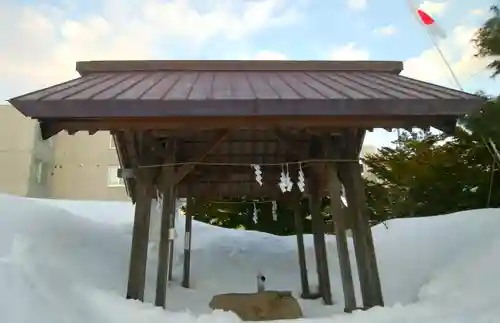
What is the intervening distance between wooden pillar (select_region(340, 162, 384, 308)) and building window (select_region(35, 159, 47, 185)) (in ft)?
50.2

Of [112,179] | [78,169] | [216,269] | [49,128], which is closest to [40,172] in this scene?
[78,169]

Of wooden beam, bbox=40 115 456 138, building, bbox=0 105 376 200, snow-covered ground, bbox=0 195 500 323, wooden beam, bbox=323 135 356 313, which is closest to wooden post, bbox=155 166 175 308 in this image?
snow-covered ground, bbox=0 195 500 323

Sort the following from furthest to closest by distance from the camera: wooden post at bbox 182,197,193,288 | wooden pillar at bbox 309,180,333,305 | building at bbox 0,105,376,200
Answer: building at bbox 0,105,376,200 < wooden post at bbox 182,197,193,288 < wooden pillar at bbox 309,180,333,305

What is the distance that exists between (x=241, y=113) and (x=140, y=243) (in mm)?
1779

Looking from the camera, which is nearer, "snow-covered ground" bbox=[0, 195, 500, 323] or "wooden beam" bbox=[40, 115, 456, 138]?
"snow-covered ground" bbox=[0, 195, 500, 323]

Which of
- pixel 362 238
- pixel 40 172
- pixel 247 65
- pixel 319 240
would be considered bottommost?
pixel 362 238

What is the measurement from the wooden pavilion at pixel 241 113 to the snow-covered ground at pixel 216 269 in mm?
629

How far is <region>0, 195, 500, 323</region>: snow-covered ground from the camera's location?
359cm

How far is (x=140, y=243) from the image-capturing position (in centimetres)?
434

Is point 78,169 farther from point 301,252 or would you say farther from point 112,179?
point 301,252

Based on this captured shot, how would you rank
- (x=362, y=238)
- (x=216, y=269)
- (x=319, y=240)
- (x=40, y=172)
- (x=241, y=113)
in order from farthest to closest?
(x=40, y=172) → (x=216, y=269) → (x=319, y=240) → (x=362, y=238) → (x=241, y=113)

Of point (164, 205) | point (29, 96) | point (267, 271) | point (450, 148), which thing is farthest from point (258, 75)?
point (450, 148)

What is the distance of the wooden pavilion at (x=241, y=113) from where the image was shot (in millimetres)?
3473

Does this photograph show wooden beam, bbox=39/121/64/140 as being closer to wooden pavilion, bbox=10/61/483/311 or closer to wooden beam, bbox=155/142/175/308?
wooden pavilion, bbox=10/61/483/311
